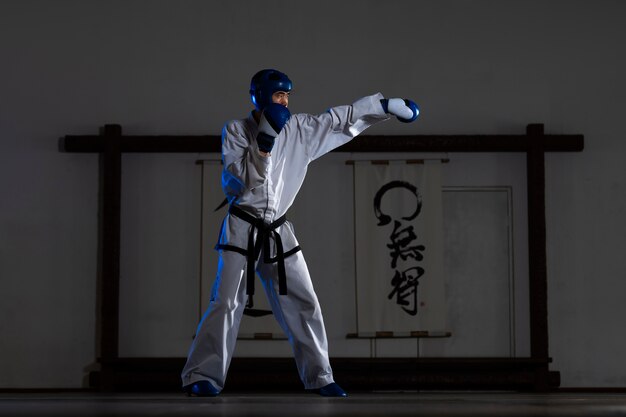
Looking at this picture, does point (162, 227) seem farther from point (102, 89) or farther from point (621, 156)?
point (621, 156)

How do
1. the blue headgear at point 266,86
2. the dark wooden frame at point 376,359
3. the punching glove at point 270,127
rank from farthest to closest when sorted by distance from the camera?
the dark wooden frame at point 376,359 → the blue headgear at point 266,86 → the punching glove at point 270,127

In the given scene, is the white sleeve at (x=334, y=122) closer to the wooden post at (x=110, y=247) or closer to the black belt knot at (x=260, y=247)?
the black belt knot at (x=260, y=247)

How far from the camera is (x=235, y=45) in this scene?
6.34m

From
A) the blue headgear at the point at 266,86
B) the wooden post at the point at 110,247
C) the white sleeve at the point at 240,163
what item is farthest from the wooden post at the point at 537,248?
the white sleeve at the point at 240,163

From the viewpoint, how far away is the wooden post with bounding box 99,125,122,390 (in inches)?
237

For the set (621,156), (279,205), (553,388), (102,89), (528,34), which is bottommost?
(553,388)

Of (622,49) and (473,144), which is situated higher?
(622,49)

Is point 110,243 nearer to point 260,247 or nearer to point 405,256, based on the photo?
point 405,256

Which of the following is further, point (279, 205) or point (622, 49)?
point (622, 49)

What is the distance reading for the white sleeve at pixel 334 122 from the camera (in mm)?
3494

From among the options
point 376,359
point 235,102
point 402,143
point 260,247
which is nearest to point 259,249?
point 260,247

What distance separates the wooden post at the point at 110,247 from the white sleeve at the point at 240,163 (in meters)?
2.90

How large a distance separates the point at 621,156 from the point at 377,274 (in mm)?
2033

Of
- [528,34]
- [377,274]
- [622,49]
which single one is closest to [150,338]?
[377,274]
